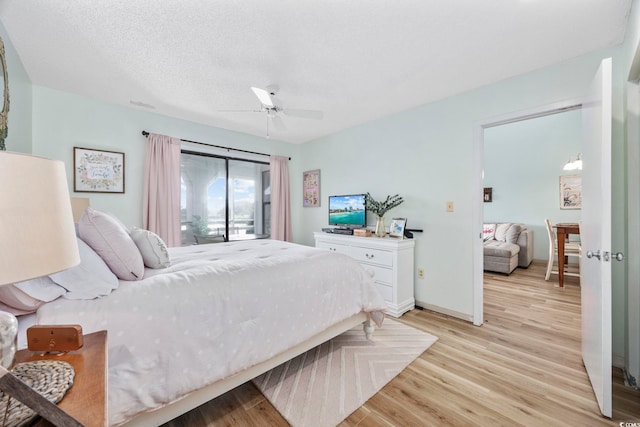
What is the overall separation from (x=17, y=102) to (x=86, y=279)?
2.15 meters

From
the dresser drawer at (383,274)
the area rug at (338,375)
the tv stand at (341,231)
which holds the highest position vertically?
the tv stand at (341,231)

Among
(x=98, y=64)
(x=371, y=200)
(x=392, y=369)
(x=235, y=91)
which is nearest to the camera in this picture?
(x=392, y=369)

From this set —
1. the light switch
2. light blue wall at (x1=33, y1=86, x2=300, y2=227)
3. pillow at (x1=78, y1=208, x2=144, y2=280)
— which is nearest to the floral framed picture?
light blue wall at (x1=33, y1=86, x2=300, y2=227)

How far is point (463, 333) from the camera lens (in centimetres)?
248

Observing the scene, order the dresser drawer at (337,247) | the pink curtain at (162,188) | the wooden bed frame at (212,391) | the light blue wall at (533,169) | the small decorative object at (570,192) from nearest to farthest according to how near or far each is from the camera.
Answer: the wooden bed frame at (212,391) < the pink curtain at (162,188) < the dresser drawer at (337,247) < the small decorative object at (570,192) < the light blue wall at (533,169)

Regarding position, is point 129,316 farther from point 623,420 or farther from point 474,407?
point 623,420

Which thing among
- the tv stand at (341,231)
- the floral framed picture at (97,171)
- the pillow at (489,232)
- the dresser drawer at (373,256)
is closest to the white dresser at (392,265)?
the dresser drawer at (373,256)

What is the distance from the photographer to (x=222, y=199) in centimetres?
423

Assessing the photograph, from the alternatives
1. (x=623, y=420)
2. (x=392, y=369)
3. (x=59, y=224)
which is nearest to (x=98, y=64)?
(x=59, y=224)

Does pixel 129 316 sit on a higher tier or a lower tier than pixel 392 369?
higher

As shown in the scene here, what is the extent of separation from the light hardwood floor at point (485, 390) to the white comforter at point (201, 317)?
448mm

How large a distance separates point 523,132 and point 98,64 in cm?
721

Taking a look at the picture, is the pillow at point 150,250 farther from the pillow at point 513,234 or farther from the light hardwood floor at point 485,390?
the pillow at point 513,234

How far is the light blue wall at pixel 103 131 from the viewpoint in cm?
268
